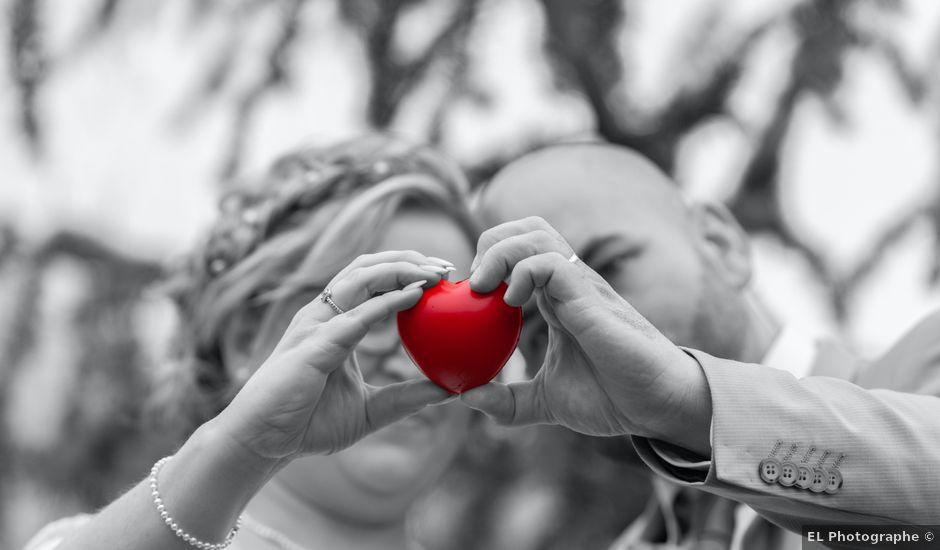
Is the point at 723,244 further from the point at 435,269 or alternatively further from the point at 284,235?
the point at 435,269

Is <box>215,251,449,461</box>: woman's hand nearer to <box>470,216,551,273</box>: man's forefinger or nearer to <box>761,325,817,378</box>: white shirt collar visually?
<box>470,216,551,273</box>: man's forefinger

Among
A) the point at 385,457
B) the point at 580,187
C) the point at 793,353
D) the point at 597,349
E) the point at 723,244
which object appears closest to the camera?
the point at 597,349

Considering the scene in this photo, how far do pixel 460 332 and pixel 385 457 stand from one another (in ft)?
2.05

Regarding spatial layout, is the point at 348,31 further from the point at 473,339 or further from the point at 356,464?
the point at 473,339

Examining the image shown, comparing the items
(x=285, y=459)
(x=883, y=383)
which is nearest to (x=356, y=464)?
(x=285, y=459)

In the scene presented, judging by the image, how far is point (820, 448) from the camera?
58.3 inches

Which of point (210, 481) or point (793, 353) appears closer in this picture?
point (210, 481)

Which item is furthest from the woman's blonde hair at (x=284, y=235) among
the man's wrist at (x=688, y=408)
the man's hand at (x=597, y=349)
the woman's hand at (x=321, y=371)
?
the man's wrist at (x=688, y=408)

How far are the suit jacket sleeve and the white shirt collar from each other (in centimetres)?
92

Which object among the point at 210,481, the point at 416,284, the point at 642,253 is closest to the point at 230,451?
the point at 210,481

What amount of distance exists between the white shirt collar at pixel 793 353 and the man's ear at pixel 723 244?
0.20 meters

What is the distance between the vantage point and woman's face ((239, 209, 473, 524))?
2.12m

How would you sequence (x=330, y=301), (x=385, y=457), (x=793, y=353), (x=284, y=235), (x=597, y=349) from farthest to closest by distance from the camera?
(x=793, y=353)
(x=284, y=235)
(x=385, y=457)
(x=330, y=301)
(x=597, y=349)

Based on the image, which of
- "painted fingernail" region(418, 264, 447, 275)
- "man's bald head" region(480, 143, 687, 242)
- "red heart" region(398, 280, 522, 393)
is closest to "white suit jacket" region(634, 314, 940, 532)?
"red heart" region(398, 280, 522, 393)
